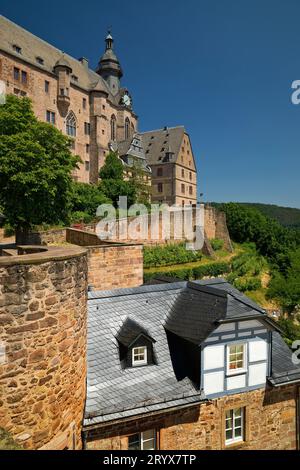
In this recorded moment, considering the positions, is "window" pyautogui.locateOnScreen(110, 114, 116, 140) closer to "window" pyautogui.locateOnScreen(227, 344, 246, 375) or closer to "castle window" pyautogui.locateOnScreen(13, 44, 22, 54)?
"castle window" pyautogui.locateOnScreen(13, 44, 22, 54)

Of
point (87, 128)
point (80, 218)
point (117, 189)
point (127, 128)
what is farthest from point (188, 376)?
point (127, 128)

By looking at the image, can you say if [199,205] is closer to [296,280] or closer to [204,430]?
[296,280]

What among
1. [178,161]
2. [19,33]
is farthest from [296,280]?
[19,33]

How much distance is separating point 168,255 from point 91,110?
2781cm

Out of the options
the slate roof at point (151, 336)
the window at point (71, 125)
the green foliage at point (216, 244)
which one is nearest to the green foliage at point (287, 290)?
the green foliage at point (216, 244)

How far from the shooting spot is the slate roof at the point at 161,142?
56634mm

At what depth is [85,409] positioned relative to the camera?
6418mm

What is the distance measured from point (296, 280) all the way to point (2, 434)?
118ft

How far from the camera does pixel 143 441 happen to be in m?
7.02

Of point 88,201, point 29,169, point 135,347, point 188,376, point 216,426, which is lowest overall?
point 216,426

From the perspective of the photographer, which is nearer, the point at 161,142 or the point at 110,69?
the point at 110,69

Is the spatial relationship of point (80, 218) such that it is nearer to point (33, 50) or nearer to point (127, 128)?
point (33, 50)

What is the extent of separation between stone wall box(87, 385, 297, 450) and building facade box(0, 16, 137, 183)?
3257 centimetres
